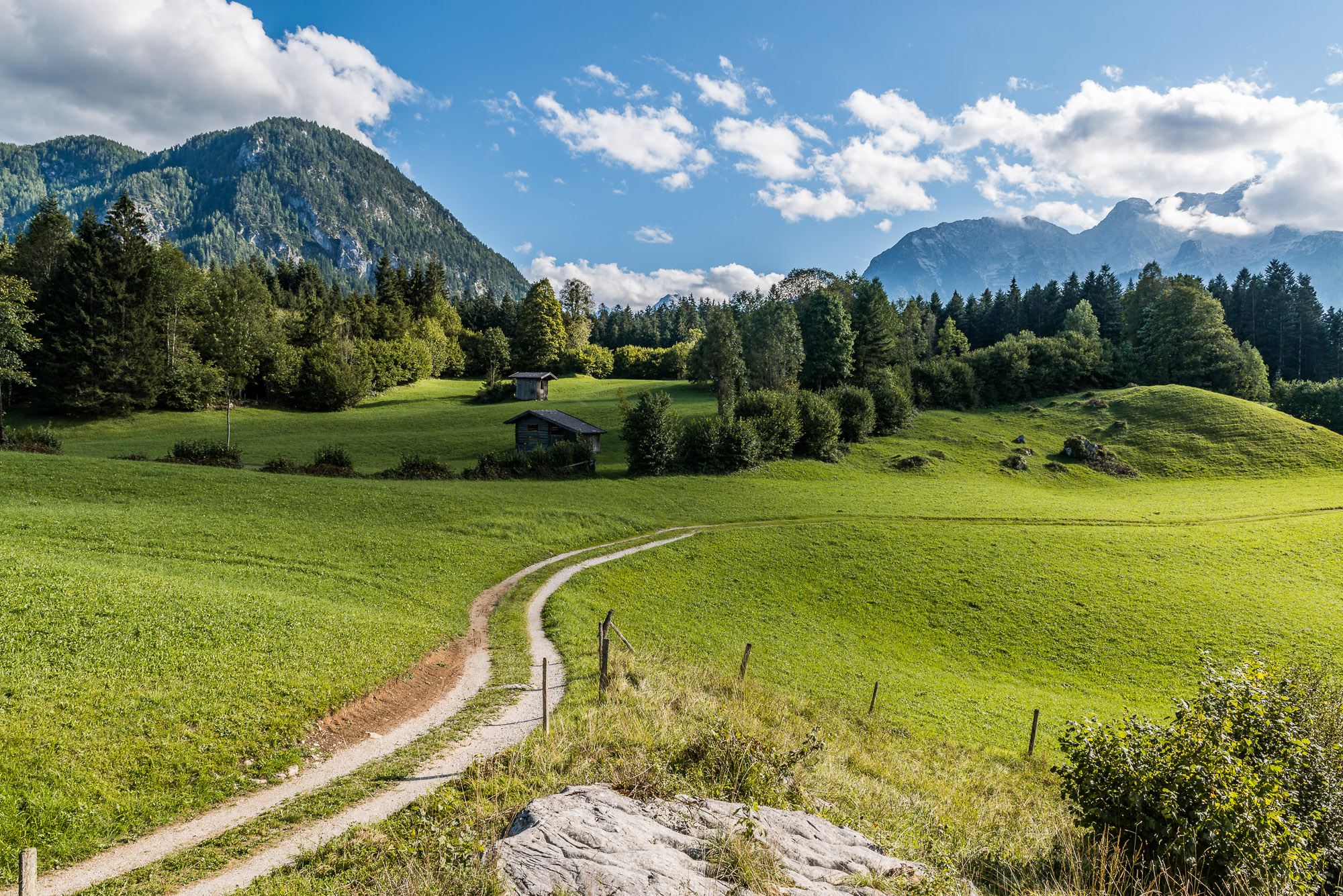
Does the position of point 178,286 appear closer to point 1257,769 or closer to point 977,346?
point 1257,769

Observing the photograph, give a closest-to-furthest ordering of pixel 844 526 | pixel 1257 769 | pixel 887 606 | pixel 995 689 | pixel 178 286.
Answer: pixel 1257 769
pixel 995 689
pixel 887 606
pixel 844 526
pixel 178 286

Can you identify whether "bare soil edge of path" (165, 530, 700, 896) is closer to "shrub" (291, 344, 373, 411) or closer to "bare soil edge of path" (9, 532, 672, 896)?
"bare soil edge of path" (9, 532, 672, 896)

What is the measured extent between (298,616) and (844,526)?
33587 mm

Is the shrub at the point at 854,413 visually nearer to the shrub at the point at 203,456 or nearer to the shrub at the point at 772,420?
the shrub at the point at 772,420

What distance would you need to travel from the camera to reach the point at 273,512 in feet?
104

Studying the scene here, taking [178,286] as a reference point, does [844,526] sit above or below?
below

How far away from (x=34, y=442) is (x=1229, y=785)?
6840cm

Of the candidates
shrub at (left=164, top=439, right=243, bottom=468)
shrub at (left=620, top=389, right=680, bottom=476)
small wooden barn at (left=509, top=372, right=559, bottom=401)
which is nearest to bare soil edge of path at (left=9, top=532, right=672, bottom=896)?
shrub at (left=620, top=389, right=680, bottom=476)

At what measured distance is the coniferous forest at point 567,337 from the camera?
216 ft

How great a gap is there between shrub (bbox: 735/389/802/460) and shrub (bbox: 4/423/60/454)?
5652 centimetres

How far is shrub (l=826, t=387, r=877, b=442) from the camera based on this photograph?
7094 centimetres

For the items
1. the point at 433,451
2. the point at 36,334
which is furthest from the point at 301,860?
the point at 36,334

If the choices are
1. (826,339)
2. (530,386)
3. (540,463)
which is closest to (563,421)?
(540,463)

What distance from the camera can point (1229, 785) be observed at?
771cm
